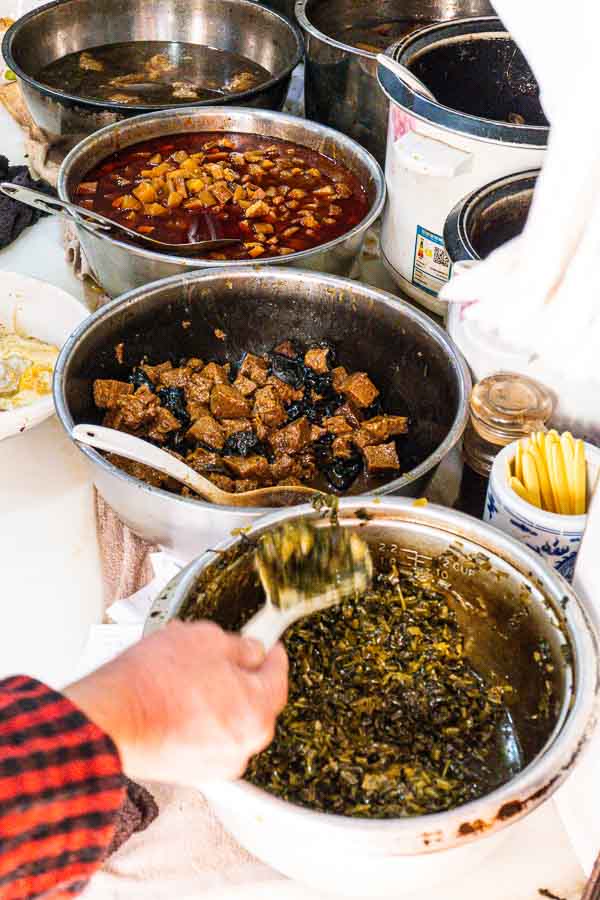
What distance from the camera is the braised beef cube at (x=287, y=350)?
1520 millimetres

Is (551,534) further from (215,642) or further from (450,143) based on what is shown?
(450,143)

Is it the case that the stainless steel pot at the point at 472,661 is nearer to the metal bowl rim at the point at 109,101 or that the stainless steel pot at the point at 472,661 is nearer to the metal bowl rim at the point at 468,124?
the metal bowl rim at the point at 468,124

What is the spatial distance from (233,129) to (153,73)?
16.7 inches

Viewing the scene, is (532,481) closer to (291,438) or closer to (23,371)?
(291,438)

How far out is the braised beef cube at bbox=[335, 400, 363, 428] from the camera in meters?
1.43

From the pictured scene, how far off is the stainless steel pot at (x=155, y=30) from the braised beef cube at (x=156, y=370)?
2.61 ft

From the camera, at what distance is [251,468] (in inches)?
52.0

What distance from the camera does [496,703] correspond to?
108cm

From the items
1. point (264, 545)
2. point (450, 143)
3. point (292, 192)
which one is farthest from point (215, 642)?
point (292, 192)

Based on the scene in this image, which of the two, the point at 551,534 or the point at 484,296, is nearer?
the point at 484,296

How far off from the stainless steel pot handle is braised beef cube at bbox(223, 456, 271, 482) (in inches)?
21.1

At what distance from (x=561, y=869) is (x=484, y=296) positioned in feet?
2.18

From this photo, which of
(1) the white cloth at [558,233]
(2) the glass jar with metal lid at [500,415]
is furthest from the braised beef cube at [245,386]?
(1) the white cloth at [558,233]

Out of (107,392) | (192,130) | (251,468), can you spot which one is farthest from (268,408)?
(192,130)
